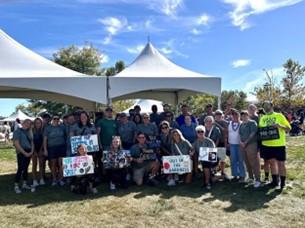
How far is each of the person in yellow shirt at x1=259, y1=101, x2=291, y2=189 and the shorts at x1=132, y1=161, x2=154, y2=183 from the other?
224 centimetres

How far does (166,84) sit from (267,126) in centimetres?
267

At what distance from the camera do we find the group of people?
7.07 m

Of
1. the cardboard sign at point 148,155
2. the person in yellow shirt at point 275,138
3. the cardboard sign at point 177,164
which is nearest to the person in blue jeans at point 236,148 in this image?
the person in yellow shirt at point 275,138

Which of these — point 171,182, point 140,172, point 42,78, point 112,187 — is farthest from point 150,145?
point 42,78

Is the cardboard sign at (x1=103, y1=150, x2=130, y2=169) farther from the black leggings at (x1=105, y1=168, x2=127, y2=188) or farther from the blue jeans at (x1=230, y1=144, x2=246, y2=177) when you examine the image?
the blue jeans at (x1=230, y1=144, x2=246, y2=177)

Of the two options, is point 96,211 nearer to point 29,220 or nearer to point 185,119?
point 29,220

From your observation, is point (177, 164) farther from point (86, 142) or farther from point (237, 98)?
point (237, 98)

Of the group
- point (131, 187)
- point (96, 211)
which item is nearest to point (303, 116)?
point (131, 187)

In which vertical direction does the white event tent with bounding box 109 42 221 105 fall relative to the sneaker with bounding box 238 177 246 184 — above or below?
above

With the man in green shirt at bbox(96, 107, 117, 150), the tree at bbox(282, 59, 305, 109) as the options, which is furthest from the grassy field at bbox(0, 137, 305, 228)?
the tree at bbox(282, 59, 305, 109)

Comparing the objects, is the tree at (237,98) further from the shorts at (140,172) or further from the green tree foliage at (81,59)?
the shorts at (140,172)

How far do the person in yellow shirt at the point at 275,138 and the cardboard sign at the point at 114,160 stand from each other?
8.34ft

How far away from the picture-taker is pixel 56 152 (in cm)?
754

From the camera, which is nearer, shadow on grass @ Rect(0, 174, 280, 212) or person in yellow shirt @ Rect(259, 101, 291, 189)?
shadow on grass @ Rect(0, 174, 280, 212)
